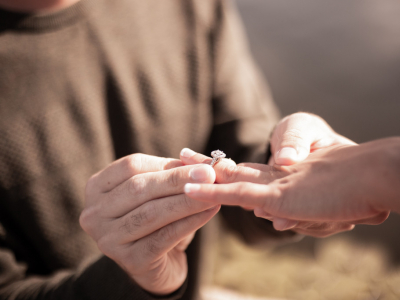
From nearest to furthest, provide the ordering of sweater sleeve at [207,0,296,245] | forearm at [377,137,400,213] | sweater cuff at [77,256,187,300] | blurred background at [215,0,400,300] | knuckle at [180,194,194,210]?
forearm at [377,137,400,213] → knuckle at [180,194,194,210] → sweater cuff at [77,256,187,300] → sweater sleeve at [207,0,296,245] → blurred background at [215,0,400,300]

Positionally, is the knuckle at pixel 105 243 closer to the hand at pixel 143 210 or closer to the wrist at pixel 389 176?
the hand at pixel 143 210

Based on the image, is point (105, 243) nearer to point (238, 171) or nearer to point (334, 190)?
point (238, 171)

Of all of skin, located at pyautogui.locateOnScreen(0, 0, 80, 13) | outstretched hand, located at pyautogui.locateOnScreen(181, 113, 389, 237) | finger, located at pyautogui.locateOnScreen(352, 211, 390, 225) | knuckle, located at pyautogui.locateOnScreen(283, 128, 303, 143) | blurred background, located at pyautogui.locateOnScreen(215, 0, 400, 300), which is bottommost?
blurred background, located at pyautogui.locateOnScreen(215, 0, 400, 300)

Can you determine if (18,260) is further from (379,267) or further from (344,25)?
(344,25)

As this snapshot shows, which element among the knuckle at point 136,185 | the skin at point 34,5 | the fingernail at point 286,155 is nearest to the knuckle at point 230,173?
the fingernail at point 286,155

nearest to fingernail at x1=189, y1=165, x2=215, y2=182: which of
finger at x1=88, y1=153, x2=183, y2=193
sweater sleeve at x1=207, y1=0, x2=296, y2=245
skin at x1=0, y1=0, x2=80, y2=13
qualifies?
finger at x1=88, y1=153, x2=183, y2=193

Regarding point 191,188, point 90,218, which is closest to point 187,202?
point 191,188

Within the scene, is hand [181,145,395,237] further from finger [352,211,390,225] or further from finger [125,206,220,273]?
finger [125,206,220,273]
